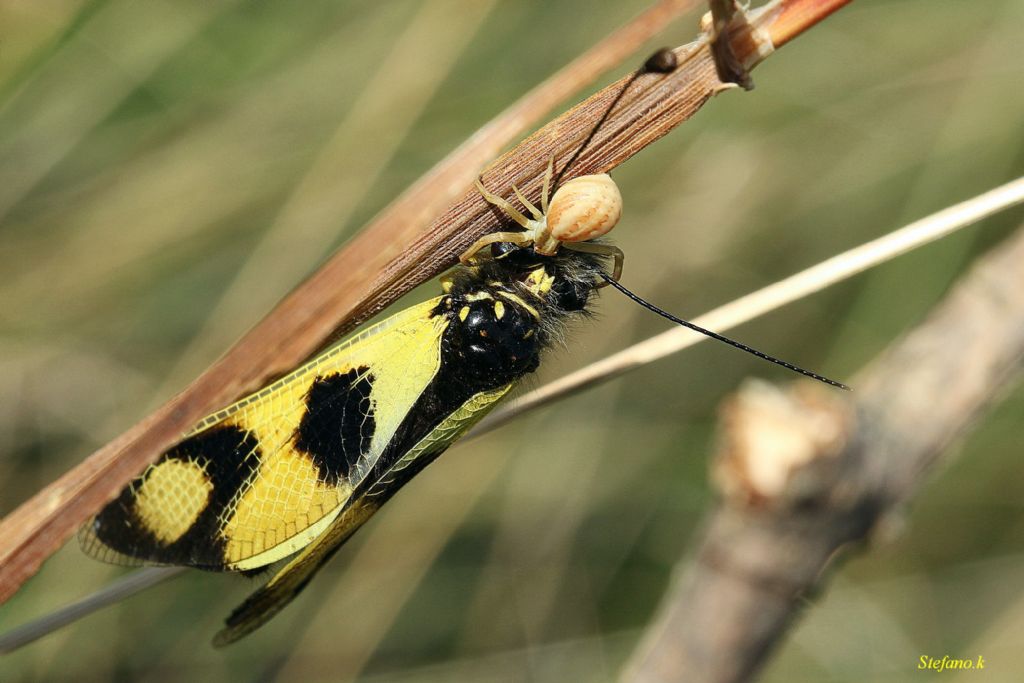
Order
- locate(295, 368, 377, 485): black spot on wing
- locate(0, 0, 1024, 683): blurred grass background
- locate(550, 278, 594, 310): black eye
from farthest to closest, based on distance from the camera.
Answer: locate(0, 0, 1024, 683): blurred grass background < locate(550, 278, 594, 310): black eye < locate(295, 368, 377, 485): black spot on wing

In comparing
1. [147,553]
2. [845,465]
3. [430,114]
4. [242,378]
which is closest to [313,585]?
[147,553]

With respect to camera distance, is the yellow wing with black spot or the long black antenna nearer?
the long black antenna

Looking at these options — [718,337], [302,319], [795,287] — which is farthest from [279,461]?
[795,287]

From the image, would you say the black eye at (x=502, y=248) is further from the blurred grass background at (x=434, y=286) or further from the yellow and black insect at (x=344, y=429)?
the blurred grass background at (x=434, y=286)

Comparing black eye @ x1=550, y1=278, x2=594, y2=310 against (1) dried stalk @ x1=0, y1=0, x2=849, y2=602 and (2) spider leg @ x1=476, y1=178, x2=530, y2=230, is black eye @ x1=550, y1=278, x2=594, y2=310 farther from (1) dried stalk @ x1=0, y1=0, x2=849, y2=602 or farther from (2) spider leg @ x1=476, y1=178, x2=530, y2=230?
(1) dried stalk @ x1=0, y1=0, x2=849, y2=602

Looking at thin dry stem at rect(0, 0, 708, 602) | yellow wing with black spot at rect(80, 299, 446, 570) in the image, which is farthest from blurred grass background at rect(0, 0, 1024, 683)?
thin dry stem at rect(0, 0, 708, 602)

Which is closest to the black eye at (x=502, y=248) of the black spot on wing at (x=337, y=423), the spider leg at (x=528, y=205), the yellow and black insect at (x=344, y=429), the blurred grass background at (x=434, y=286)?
the yellow and black insect at (x=344, y=429)

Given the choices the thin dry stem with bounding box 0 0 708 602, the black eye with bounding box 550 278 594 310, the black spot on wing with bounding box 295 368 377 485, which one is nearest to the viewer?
the thin dry stem with bounding box 0 0 708 602
